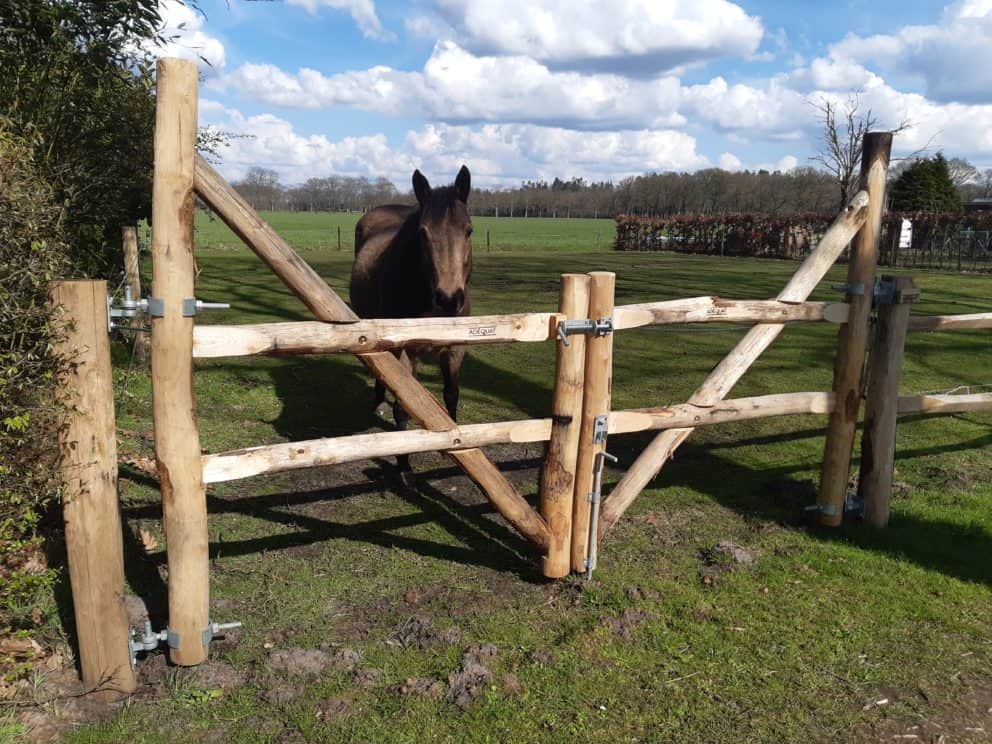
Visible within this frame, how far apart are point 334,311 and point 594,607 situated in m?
2.12

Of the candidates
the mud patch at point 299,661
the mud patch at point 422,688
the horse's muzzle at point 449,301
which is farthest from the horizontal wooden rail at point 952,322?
the mud patch at point 299,661

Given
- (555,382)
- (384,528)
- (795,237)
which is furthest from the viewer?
(795,237)

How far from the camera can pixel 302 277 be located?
3.29 m

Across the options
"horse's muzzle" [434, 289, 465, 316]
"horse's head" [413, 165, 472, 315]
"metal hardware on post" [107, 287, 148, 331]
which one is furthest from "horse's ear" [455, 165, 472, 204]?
"metal hardware on post" [107, 287, 148, 331]

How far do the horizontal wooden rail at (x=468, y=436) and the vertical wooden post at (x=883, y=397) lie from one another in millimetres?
205

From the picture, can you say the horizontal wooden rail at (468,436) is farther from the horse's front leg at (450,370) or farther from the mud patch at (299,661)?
the horse's front leg at (450,370)

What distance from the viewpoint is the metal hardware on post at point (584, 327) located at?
3.72 metres

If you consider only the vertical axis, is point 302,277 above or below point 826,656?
above

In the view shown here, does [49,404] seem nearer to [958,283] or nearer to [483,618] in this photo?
[483,618]

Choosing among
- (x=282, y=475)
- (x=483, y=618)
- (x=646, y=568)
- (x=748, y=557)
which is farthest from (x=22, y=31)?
(x=748, y=557)

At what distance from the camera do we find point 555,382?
387cm

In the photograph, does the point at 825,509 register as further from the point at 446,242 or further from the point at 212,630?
the point at 212,630

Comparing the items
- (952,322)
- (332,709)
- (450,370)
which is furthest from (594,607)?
(952,322)

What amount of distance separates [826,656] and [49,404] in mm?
3673
